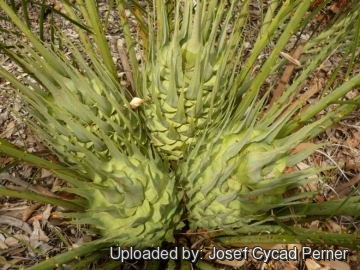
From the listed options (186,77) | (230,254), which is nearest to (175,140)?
(186,77)

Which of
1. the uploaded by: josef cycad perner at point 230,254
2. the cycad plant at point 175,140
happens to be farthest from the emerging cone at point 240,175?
the uploaded by: josef cycad perner at point 230,254

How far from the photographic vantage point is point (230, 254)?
3.25 ft

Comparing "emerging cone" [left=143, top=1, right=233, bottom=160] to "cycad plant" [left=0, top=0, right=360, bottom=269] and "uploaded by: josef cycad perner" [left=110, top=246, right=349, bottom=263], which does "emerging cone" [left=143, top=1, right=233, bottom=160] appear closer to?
"cycad plant" [left=0, top=0, right=360, bottom=269]

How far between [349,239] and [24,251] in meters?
0.82

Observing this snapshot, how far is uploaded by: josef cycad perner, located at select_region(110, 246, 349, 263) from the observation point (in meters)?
0.91

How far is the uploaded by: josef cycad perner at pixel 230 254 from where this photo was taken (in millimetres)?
914

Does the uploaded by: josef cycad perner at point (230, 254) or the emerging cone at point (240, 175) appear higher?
the emerging cone at point (240, 175)

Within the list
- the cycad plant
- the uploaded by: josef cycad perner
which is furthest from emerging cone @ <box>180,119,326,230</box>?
the uploaded by: josef cycad perner

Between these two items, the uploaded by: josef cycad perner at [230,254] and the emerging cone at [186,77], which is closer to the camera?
the emerging cone at [186,77]

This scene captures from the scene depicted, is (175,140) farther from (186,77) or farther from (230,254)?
(230,254)

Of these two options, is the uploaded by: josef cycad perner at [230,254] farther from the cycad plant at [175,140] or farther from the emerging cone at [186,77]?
the emerging cone at [186,77]

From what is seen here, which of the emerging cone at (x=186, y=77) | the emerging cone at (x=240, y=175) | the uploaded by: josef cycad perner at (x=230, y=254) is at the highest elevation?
the emerging cone at (x=186, y=77)

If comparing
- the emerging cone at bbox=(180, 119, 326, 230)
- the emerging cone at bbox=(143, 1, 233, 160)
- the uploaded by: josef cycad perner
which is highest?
the emerging cone at bbox=(143, 1, 233, 160)

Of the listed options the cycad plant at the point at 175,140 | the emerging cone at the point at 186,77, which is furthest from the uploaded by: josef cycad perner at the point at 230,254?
the emerging cone at the point at 186,77
